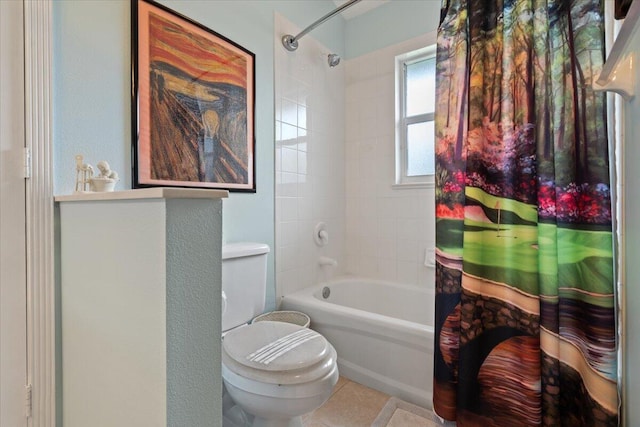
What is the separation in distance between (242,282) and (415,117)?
1698 millimetres

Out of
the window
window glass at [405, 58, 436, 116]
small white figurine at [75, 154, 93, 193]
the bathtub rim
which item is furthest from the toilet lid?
window glass at [405, 58, 436, 116]

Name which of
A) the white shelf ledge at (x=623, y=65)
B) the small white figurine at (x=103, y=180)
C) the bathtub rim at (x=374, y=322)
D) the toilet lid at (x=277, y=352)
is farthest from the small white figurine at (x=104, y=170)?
the white shelf ledge at (x=623, y=65)

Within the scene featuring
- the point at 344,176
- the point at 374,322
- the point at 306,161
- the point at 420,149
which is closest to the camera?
the point at 374,322

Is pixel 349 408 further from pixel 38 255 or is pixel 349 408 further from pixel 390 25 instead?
pixel 390 25

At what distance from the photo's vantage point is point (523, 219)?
3.54 feet

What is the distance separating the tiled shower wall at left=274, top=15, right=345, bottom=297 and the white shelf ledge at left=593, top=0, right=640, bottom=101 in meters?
1.49

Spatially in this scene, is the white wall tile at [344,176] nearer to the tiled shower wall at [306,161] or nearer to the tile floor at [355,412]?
the tiled shower wall at [306,161]

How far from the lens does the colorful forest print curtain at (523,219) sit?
960mm

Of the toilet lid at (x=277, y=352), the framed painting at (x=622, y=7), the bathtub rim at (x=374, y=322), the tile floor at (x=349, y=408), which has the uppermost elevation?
the framed painting at (x=622, y=7)

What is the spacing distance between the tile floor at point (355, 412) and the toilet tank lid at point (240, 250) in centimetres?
80

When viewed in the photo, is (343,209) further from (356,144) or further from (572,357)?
(572,357)

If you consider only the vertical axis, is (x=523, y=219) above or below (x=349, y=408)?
above

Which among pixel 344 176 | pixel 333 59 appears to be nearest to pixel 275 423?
pixel 344 176

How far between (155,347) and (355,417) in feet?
3.94
